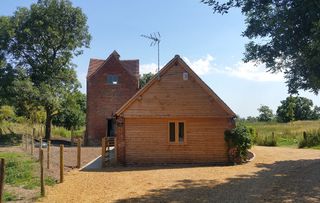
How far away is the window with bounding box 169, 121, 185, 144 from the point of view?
27328mm

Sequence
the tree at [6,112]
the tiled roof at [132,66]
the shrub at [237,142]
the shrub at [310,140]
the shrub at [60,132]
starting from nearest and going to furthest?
the shrub at [237,142]
the shrub at [310,140]
the tiled roof at [132,66]
the tree at [6,112]
the shrub at [60,132]

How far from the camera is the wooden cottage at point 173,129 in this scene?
2714 cm

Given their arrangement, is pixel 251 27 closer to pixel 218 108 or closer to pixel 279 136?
pixel 218 108

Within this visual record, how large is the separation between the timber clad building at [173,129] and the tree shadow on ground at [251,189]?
5.38 m

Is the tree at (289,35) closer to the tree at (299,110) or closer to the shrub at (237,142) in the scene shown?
the shrub at (237,142)

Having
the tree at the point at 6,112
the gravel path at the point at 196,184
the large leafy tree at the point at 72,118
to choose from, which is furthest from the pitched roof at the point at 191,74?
the large leafy tree at the point at 72,118

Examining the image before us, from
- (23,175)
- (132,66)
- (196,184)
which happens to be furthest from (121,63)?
(196,184)

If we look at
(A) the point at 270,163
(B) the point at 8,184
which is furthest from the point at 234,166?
(B) the point at 8,184

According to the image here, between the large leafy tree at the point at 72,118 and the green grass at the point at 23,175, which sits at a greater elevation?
the large leafy tree at the point at 72,118

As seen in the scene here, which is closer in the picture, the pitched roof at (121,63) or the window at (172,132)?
the window at (172,132)

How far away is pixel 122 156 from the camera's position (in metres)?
27.1

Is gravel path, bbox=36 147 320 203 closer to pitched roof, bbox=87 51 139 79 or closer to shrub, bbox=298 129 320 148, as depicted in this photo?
shrub, bbox=298 129 320 148

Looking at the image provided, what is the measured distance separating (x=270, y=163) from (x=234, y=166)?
99.7 inches

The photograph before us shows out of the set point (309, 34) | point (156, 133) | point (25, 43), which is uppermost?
point (25, 43)
